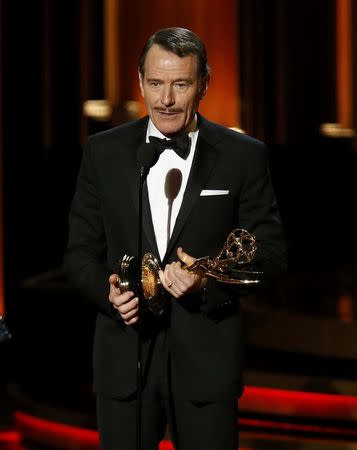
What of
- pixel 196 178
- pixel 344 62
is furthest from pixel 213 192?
pixel 344 62

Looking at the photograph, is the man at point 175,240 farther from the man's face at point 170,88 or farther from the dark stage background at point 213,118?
the dark stage background at point 213,118

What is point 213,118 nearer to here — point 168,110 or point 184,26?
point 184,26

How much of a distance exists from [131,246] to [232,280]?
0.24 m

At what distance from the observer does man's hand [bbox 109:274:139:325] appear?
5.98 ft

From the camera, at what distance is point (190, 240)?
1.92 m

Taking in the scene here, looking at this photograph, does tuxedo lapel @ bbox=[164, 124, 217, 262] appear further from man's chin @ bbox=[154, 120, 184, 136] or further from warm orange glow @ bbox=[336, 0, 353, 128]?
warm orange glow @ bbox=[336, 0, 353, 128]

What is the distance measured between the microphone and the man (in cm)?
7

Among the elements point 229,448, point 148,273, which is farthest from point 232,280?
point 229,448

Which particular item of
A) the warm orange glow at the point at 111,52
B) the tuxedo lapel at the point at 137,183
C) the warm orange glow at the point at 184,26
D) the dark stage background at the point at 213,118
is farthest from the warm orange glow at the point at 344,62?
the tuxedo lapel at the point at 137,183

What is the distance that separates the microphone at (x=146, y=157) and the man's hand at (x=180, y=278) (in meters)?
0.18

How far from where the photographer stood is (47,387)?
165 inches

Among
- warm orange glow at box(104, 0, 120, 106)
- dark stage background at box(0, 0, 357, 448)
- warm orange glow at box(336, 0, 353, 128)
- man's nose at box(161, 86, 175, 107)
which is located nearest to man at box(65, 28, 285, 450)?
man's nose at box(161, 86, 175, 107)

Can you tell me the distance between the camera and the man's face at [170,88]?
1872 millimetres

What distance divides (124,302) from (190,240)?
20 centimetres
